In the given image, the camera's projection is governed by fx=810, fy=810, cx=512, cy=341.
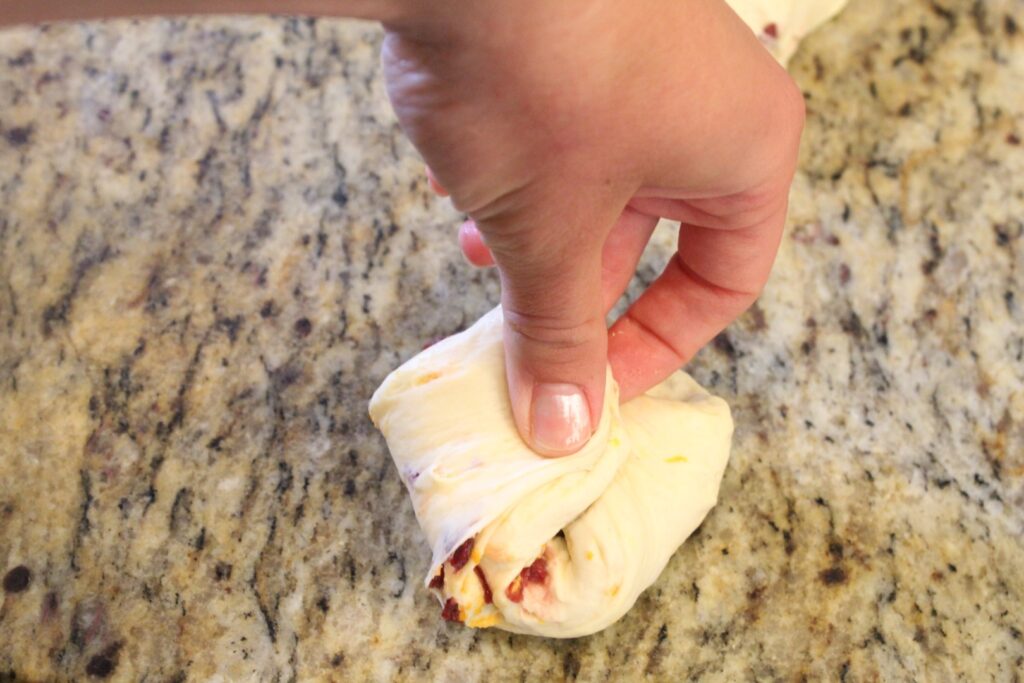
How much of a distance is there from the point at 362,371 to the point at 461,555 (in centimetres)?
33

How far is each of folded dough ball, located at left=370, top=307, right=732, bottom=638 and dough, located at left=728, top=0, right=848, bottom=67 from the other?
0.66m

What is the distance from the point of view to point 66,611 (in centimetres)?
91

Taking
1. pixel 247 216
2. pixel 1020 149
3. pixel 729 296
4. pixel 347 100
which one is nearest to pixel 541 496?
pixel 729 296

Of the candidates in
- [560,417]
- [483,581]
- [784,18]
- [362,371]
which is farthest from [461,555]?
[784,18]

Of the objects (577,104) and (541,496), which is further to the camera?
(541,496)

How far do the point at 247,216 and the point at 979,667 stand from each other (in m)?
1.08

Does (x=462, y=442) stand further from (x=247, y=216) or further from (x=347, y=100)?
(x=347, y=100)

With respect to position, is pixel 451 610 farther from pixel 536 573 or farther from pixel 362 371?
pixel 362 371

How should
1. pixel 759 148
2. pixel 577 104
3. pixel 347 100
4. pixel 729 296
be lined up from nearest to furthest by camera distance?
pixel 577 104, pixel 759 148, pixel 729 296, pixel 347 100

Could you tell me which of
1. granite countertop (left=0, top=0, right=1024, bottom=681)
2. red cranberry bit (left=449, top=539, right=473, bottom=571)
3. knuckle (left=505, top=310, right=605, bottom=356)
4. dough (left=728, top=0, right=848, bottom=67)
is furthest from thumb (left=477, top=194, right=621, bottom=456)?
dough (left=728, top=0, right=848, bottom=67)

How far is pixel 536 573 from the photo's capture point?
84 centimetres

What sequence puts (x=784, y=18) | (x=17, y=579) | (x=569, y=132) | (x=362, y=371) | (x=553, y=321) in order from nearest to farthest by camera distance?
(x=569, y=132) < (x=553, y=321) < (x=17, y=579) < (x=362, y=371) < (x=784, y=18)

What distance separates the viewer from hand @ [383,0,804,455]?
1.64 ft

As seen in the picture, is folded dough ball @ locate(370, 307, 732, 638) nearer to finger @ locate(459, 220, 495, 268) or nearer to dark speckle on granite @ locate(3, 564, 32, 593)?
finger @ locate(459, 220, 495, 268)
